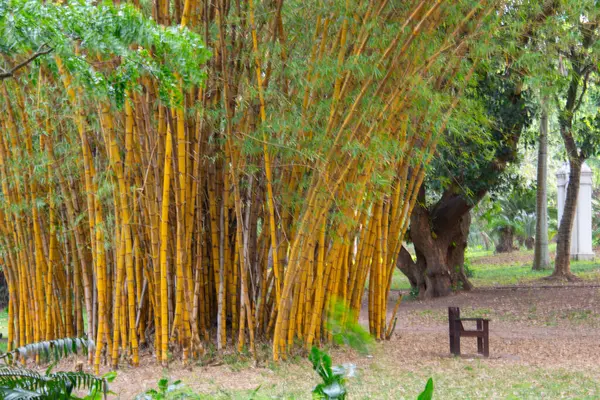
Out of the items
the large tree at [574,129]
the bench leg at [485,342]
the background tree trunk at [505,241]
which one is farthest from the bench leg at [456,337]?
the background tree trunk at [505,241]

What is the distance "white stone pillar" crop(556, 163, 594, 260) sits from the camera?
13078 millimetres

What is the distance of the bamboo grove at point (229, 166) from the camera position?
161 inches

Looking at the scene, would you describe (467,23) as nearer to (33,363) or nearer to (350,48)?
(350,48)

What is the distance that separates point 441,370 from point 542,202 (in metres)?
6.68

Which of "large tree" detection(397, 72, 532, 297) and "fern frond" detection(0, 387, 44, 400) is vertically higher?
"large tree" detection(397, 72, 532, 297)

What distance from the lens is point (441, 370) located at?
4555 mm

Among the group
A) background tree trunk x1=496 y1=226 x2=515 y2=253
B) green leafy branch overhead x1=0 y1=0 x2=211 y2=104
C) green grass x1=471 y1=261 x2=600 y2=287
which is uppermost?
green leafy branch overhead x1=0 y1=0 x2=211 y2=104

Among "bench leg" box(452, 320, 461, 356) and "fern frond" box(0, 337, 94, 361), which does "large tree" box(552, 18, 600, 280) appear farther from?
"fern frond" box(0, 337, 94, 361)

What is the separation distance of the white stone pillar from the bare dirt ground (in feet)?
20.2

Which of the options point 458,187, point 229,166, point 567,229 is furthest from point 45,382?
point 567,229

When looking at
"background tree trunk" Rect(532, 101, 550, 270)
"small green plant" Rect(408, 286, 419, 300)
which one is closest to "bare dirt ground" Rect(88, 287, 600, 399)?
"small green plant" Rect(408, 286, 419, 300)

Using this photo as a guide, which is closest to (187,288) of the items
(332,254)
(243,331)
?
(243,331)

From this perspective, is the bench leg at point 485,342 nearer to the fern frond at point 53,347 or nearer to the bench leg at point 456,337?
the bench leg at point 456,337

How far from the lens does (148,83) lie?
406cm
